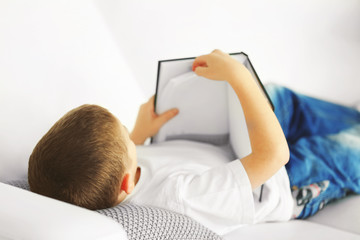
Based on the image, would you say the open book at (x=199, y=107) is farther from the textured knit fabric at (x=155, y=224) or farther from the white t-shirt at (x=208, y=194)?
the textured knit fabric at (x=155, y=224)

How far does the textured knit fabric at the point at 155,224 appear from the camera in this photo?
0.55 meters

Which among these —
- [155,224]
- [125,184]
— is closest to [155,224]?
[155,224]

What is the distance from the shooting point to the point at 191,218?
0.63 metres

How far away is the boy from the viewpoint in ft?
1.90

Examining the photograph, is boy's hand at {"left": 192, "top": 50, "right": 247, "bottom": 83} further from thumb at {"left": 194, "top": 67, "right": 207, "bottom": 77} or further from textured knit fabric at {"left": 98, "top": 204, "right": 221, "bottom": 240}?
textured knit fabric at {"left": 98, "top": 204, "right": 221, "bottom": 240}

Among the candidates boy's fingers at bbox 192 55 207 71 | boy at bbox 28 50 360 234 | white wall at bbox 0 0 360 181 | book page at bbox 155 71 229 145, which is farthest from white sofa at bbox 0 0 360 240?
boy's fingers at bbox 192 55 207 71

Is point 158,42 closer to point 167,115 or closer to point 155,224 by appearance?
point 167,115

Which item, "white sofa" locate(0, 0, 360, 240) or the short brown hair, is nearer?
the short brown hair

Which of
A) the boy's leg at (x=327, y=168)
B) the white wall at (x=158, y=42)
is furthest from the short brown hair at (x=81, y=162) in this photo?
the boy's leg at (x=327, y=168)

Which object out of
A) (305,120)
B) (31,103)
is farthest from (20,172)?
(305,120)

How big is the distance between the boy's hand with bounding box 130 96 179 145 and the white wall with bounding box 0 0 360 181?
0.59 feet

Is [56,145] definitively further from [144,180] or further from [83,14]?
[83,14]

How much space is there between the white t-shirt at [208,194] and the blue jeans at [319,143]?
11cm

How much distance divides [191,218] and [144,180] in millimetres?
133
